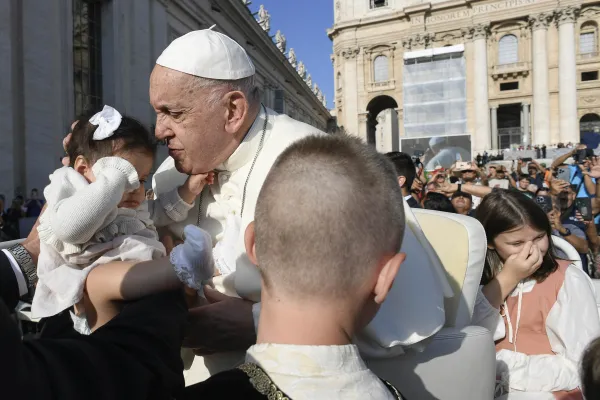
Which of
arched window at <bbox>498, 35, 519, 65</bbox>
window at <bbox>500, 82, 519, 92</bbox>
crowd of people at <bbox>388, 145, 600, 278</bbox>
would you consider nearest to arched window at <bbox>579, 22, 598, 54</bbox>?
arched window at <bbox>498, 35, 519, 65</bbox>

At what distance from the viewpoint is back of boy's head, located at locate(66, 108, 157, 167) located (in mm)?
1793

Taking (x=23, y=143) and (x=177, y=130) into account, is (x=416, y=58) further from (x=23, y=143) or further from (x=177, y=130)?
(x=177, y=130)

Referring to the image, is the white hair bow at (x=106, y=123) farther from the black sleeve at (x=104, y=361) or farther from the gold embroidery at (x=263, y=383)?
the gold embroidery at (x=263, y=383)

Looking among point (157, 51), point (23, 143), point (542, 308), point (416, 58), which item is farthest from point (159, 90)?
point (416, 58)

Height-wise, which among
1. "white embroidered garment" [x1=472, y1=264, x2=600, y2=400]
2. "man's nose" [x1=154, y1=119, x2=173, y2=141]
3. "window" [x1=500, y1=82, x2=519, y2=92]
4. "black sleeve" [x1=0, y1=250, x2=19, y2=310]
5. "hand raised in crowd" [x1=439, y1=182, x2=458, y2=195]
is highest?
"window" [x1=500, y1=82, x2=519, y2=92]

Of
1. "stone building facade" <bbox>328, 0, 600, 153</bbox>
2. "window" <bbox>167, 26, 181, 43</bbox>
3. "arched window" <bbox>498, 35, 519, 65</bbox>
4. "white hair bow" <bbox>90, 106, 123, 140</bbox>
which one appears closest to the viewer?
"white hair bow" <bbox>90, 106, 123, 140</bbox>

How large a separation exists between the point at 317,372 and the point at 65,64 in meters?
11.4

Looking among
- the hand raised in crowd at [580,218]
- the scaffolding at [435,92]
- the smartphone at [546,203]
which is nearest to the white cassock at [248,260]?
the smartphone at [546,203]

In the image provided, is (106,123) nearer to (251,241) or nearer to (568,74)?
(251,241)

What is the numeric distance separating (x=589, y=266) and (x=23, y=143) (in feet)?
33.8

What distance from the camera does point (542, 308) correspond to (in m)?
2.13

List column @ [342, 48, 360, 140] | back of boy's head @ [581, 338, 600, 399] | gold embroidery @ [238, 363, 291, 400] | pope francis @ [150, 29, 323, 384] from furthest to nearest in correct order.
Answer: column @ [342, 48, 360, 140] → pope francis @ [150, 29, 323, 384] → back of boy's head @ [581, 338, 600, 399] → gold embroidery @ [238, 363, 291, 400]

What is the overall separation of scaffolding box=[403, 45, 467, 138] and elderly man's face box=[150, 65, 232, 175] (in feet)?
88.6

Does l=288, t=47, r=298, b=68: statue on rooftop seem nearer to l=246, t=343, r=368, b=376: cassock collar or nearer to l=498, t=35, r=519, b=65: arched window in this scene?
l=498, t=35, r=519, b=65: arched window
